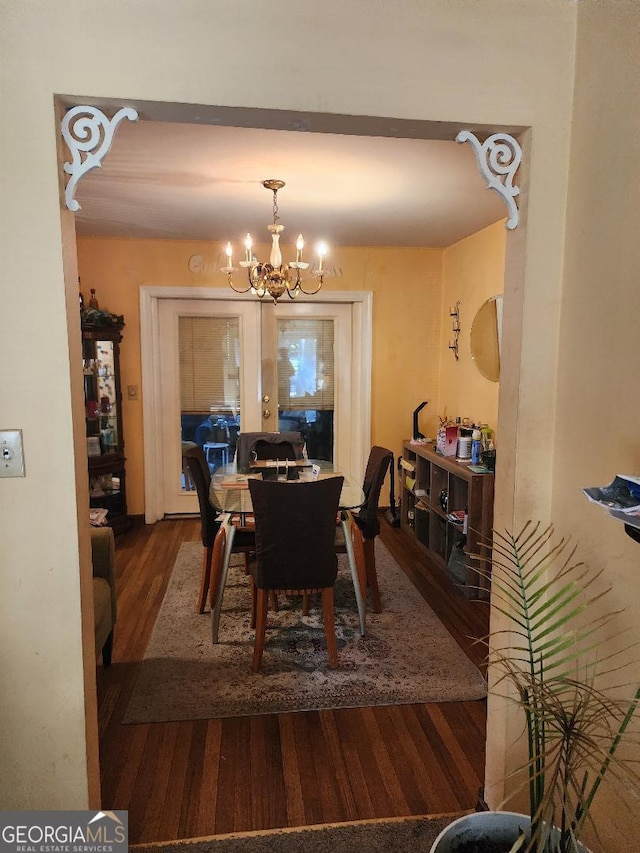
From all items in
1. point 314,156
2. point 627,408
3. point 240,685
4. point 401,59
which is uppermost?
point 314,156

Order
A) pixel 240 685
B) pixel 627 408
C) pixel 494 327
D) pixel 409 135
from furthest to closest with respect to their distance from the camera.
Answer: pixel 494 327
pixel 240 685
pixel 409 135
pixel 627 408

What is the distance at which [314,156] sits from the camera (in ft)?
8.12

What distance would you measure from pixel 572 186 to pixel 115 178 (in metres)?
2.32

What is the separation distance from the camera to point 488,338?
3719 mm

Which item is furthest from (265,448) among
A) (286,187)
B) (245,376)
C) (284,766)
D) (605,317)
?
(605,317)

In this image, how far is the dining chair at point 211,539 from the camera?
8.79 feet

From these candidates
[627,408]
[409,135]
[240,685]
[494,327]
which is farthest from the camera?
[494,327]

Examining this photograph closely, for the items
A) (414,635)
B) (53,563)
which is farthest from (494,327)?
(53,563)

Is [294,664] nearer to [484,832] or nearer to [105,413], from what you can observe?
[484,832]

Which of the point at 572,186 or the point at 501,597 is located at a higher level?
the point at 572,186

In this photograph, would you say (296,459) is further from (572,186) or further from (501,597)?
(572,186)

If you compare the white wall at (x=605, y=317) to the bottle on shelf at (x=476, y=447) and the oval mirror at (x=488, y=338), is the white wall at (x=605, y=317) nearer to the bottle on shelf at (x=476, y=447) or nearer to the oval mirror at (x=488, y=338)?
the bottle on shelf at (x=476, y=447)

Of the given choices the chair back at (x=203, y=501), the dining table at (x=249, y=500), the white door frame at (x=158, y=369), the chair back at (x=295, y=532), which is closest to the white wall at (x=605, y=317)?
the chair back at (x=295, y=532)

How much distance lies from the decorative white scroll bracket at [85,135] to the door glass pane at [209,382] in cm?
332
